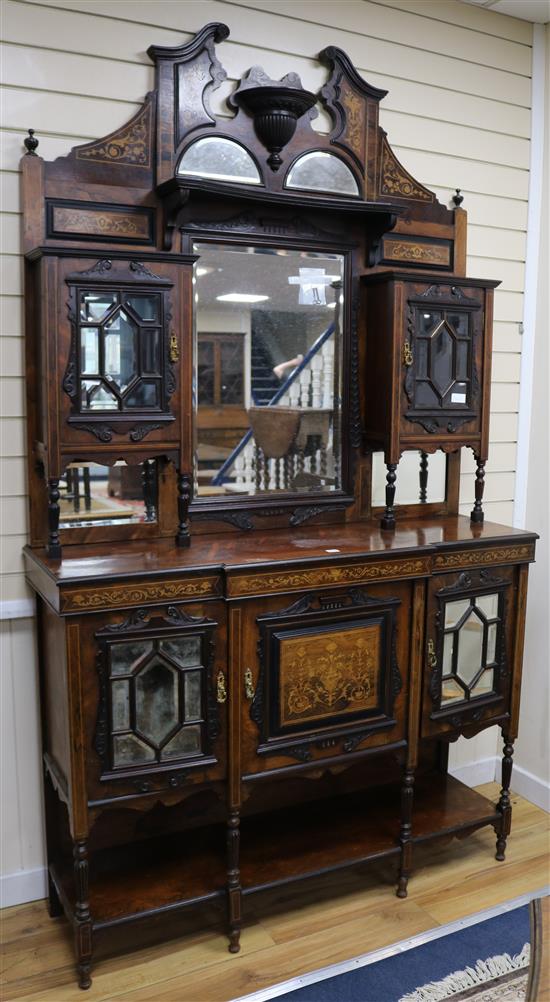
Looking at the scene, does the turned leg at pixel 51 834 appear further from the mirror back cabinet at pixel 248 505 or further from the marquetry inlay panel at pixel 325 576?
the marquetry inlay panel at pixel 325 576

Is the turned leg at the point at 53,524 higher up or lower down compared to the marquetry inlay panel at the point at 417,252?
lower down

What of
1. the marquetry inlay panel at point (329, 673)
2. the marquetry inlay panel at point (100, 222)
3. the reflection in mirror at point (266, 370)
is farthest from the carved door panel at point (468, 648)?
the marquetry inlay panel at point (100, 222)

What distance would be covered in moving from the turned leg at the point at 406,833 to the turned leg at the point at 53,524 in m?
1.40

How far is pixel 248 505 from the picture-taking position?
2.95 meters

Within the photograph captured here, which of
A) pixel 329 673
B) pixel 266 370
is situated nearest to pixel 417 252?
pixel 266 370

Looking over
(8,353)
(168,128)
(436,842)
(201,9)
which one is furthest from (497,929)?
(201,9)

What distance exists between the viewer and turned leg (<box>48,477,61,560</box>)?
252 centimetres

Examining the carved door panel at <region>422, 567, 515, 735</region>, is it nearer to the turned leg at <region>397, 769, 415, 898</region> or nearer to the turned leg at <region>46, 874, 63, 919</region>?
the turned leg at <region>397, 769, 415, 898</region>

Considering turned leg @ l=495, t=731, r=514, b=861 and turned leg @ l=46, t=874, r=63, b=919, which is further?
turned leg @ l=495, t=731, r=514, b=861

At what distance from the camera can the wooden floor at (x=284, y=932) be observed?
252 centimetres

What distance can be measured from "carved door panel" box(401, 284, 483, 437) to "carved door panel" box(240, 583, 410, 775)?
0.67 metres

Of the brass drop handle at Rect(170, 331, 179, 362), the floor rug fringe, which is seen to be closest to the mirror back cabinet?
the brass drop handle at Rect(170, 331, 179, 362)

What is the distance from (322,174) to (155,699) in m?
1.90

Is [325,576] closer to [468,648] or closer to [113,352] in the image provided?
[468,648]
